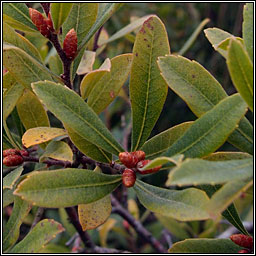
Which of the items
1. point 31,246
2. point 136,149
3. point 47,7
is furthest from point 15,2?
point 31,246

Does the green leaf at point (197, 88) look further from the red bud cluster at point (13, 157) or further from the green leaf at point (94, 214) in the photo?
the red bud cluster at point (13, 157)

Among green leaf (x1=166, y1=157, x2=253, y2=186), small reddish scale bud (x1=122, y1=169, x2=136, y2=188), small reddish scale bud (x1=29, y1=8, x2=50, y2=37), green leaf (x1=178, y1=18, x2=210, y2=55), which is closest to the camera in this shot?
green leaf (x1=166, y1=157, x2=253, y2=186)

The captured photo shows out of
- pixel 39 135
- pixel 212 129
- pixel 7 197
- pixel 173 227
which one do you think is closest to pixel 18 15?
pixel 39 135

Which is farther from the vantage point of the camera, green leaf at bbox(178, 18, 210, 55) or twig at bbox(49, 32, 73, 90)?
green leaf at bbox(178, 18, 210, 55)

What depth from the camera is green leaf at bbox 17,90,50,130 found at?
3.35 ft

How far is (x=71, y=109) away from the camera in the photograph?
0.78 meters

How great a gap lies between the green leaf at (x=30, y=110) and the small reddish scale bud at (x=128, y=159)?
0.31 m

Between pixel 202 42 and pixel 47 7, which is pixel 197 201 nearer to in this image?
pixel 47 7

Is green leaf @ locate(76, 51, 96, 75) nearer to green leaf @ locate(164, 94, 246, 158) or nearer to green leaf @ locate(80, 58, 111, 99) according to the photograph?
green leaf @ locate(80, 58, 111, 99)

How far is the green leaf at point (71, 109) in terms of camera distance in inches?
30.3

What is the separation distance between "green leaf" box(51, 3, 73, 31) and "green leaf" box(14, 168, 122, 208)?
1.09ft

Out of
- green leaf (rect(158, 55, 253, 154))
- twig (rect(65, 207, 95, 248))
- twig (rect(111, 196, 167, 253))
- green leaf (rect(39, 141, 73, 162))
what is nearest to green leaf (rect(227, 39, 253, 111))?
green leaf (rect(158, 55, 253, 154))

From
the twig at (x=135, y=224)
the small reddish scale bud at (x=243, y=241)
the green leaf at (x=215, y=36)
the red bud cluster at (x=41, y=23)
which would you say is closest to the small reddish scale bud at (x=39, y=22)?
the red bud cluster at (x=41, y=23)

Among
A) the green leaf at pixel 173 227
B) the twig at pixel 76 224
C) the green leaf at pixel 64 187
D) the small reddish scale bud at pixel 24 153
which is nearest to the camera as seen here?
the green leaf at pixel 64 187
